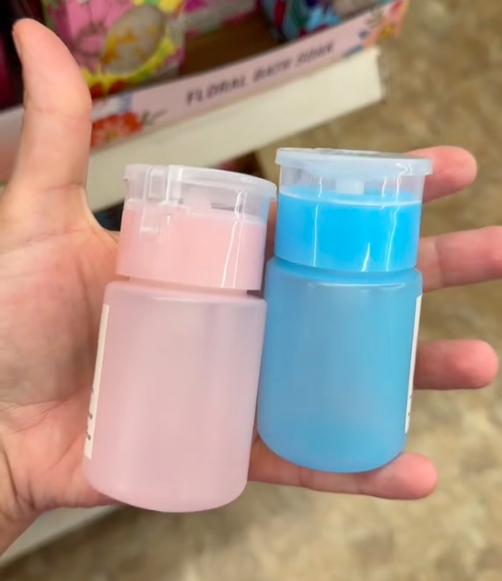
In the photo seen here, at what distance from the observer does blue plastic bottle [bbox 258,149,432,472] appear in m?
0.42

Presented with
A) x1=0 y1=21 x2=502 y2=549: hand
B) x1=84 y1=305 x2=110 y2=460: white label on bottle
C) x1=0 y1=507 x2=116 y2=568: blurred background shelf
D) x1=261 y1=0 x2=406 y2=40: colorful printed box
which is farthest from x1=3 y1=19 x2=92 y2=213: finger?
x1=0 y1=507 x2=116 y2=568: blurred background shelf

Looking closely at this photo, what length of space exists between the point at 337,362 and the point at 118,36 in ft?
0.90

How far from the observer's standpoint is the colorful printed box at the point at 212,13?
24.3 inches

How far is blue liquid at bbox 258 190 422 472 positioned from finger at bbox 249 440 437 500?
0.17 feet

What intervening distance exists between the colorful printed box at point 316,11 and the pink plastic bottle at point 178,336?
240 millimetres

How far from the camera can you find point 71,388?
0.54 meters

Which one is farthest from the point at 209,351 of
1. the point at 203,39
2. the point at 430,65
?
the point at 430,65

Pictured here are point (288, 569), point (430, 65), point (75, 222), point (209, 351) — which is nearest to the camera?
point (209, 351)

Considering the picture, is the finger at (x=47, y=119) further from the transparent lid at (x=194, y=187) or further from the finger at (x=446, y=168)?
the finger at (x=446, y=168)

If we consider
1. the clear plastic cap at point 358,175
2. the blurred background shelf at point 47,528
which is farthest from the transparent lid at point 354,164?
the blurred background shelf at point 47,528

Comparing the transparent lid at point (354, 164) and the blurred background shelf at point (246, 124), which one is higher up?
the transparent lid at point (354, 164)

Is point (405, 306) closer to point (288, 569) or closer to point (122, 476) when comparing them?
point (122, 476)

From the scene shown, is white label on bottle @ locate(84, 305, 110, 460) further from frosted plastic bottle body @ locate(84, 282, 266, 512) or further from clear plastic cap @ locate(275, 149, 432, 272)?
clear plastic cap @ locate(275, 149, 432, 272)

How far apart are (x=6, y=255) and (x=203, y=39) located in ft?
0.89
